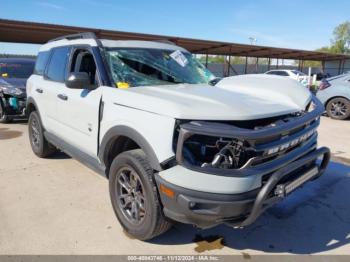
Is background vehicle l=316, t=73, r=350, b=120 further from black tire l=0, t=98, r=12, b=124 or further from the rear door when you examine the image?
black tire l=0, t=98, r=12, b=124

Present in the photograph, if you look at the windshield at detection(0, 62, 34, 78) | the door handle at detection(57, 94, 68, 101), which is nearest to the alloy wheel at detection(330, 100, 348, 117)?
the door handle at detection(57, 94, 68, 101)

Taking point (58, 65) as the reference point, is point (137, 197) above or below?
below

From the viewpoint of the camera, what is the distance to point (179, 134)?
2486 millimetres

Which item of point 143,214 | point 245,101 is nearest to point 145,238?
point 143,214

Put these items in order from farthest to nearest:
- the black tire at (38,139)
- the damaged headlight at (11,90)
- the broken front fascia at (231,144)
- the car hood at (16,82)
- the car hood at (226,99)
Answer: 1. the car hood at (16,82)
2. the damaged headlight at (11,90)
3. the black tire at (38,139)
4. the car hood at (226,99)
5. the broken front fascia at (231,144)

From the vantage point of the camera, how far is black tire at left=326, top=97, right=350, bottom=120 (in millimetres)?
10062

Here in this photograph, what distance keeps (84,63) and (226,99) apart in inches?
80.7

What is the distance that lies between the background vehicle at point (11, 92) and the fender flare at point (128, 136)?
5992mm

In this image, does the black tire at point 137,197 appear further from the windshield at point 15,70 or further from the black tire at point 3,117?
the windshield at point 15,70

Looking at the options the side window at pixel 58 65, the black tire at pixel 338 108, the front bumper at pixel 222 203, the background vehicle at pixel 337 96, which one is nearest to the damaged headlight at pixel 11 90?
the side window at pixel 58 65

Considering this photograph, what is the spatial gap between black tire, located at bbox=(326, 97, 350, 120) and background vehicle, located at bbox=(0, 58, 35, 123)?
9072 millimetres

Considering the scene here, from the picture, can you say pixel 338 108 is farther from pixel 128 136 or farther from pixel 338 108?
pixel 128 136

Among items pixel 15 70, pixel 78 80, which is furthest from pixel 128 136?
pixel 15 70

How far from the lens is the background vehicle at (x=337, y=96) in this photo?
9992 millimetres
